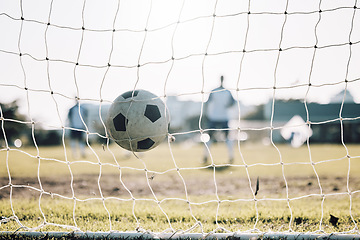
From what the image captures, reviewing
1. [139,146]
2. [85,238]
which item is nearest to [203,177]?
[139,146]

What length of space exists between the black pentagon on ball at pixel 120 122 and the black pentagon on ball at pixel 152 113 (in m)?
0.19

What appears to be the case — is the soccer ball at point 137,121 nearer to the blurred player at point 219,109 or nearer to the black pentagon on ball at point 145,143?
the black pentagon on ball at point 145,143

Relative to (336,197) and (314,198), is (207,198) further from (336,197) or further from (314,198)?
(336,197)

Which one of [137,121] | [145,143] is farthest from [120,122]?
[145,143]

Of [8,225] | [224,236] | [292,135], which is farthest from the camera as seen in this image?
[292,135]

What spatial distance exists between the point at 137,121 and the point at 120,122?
153 mm

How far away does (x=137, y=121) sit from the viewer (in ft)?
9.38

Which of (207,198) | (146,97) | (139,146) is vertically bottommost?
(207,198)

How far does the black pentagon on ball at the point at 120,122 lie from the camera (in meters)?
2.87

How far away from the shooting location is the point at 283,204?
361 cm

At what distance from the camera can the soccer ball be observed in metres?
2.86

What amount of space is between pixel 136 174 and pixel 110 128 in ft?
10.7

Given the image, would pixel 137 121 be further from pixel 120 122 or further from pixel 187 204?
pixel 187 204

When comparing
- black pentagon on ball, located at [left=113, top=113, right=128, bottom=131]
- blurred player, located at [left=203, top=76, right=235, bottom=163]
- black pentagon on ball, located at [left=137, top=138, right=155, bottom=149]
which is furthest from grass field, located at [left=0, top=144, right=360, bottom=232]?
blurred player, located at [left=203, top=76, right=235, bottom=163]
